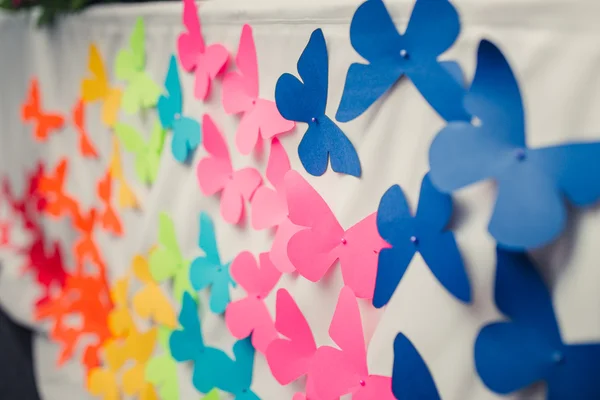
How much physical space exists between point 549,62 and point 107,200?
1072 mm

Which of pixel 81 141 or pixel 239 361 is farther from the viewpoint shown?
pixel 81 141

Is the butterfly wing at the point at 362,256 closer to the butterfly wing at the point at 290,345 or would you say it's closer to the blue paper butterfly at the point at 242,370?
the butterfly wing at the point at 290,345

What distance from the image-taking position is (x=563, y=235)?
51 cm

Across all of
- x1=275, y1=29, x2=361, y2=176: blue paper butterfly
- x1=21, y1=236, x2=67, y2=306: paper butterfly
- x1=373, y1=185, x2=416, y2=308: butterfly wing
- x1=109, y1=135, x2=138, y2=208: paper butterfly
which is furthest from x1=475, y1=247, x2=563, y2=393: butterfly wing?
x1=21, y1=236, x2=67, y2=306: paper butterfly

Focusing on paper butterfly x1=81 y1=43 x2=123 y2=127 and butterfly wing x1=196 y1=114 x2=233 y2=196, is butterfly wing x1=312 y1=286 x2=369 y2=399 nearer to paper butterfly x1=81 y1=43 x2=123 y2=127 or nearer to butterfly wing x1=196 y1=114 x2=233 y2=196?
butterfly wing x1=196 y1=114 x2=233 y2=196

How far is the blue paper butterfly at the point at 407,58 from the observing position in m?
0.59

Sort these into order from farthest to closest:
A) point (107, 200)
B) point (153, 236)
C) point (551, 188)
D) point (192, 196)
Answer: point (107, 200)
point (153, 236)
point (192, 196)
point (551, 188)

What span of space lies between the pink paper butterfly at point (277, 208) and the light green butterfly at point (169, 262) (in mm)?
277

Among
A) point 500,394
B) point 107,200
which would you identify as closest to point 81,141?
point 107,200

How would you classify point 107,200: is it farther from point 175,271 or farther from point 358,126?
point 358,126

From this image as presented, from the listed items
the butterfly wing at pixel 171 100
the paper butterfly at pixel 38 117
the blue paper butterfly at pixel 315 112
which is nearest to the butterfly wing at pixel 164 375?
the butterfly wing at pixel 171 100

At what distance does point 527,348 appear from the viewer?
0.53m

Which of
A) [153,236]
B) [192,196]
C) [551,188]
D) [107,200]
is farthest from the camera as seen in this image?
[107,200]

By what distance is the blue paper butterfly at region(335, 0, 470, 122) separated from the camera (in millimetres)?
585
